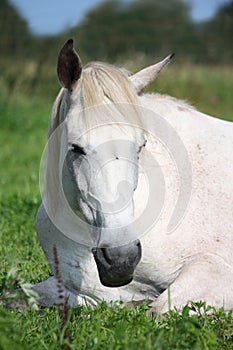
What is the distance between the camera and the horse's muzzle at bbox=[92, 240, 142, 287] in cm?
302

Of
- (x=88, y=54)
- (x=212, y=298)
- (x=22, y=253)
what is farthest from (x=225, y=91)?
(x=212, y=298)

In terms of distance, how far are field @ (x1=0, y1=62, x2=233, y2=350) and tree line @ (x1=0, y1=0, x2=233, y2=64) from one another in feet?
8.84

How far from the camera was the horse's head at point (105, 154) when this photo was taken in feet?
10.0

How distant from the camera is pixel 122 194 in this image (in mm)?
3107

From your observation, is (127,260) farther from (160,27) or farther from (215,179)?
(160,27)

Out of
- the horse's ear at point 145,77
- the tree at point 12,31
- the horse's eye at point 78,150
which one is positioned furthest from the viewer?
the tree at point 12,31

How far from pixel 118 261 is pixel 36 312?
0.63m

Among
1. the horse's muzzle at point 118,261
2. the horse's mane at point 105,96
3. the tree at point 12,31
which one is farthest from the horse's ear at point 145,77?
the tree at point 12,31

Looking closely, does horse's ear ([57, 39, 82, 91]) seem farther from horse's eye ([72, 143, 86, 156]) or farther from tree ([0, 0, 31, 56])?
tree ([0, 0, 31, 56])

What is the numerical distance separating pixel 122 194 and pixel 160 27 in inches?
923

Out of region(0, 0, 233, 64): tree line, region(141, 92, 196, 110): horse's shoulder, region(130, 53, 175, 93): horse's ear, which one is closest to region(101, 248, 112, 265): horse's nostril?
region(130, 53, 175, 93): horse's ear

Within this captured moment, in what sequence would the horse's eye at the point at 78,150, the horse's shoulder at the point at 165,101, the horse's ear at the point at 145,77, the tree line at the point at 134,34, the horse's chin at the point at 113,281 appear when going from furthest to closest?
1. the tree line at the point at 134,34
2. the horse's shoulder at the point at 165,101
3. the horse's ear at the point at 145,77
4. the horse's eye at the point at 78,150
5. the horse's chin at the point at 113,281

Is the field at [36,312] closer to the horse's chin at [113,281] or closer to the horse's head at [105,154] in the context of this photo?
the horse's chin at [113,281]

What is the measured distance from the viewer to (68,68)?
3350 mm
